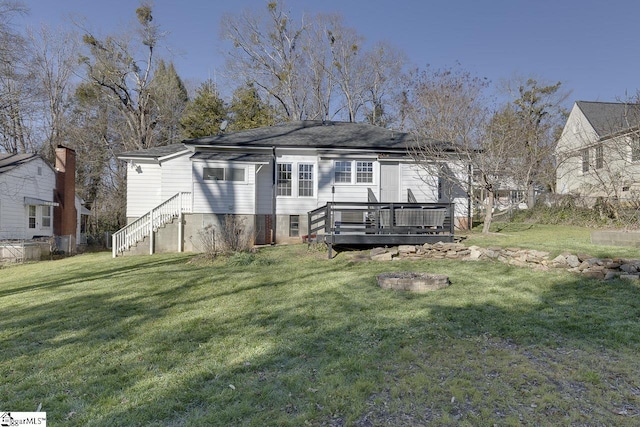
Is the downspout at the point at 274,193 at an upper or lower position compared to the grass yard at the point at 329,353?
upper

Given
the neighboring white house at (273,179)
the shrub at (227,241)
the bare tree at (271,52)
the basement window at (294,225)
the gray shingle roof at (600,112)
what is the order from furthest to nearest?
the bare tree at (271,52)
the gray shingle roof at (600,112)
the basement window at (294,225)
the neighboring white house at (273,179)
the shrub at (227,241)

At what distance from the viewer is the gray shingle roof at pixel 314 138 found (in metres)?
15.1

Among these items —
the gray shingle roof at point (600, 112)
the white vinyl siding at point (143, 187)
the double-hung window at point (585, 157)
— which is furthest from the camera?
the gray shingle roof at point (600, 112)

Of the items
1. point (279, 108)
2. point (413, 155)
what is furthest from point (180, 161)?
point (279, 108)

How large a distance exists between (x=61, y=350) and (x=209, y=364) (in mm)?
2100

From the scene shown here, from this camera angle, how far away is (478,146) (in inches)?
567

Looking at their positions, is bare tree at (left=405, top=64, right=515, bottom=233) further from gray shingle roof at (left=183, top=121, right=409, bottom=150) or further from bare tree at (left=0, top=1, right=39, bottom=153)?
bare tree at (left=0, top=1, right=39, bottom=153)

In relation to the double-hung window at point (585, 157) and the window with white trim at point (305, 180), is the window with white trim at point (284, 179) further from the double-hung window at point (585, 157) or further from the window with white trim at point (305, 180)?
the double-hung window at point (585, 157)

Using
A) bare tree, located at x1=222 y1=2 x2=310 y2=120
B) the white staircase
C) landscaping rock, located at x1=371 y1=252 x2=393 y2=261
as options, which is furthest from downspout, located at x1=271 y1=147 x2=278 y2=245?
bare tree, located at x1=222 y1=2 x2=310 y2=120

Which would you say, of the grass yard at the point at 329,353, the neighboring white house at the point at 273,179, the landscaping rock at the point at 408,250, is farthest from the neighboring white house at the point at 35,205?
the landscaping rock at the point at 408,250

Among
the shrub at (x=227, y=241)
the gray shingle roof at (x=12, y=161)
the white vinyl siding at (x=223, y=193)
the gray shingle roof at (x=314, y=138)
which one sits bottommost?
the shrub at (x=227, y=241)

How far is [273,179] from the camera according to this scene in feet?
50.0

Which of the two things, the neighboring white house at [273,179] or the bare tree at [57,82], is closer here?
the neighboring white house at [273,179]

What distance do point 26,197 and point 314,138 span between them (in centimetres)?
1449
